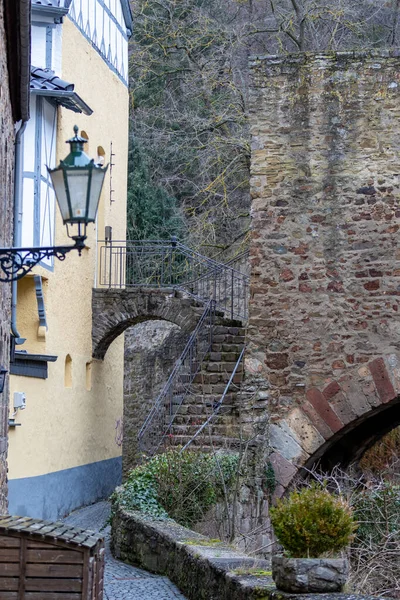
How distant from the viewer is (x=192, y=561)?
23.7ft

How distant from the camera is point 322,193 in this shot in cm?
1097

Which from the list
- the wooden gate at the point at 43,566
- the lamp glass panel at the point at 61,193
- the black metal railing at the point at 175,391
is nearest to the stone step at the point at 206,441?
the black metal railing at the point at 175,391

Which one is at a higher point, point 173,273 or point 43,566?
point 173,273

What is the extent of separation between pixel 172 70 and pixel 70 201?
643 inches

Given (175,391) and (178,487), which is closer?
(178,487)

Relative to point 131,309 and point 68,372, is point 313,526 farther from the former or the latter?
point 131,309

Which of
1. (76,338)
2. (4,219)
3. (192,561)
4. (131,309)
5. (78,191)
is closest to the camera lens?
(78,191)

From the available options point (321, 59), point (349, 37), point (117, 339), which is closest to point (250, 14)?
point (349, 37)

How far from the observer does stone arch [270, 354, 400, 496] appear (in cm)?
1059

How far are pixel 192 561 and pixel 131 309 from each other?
29.6 feet

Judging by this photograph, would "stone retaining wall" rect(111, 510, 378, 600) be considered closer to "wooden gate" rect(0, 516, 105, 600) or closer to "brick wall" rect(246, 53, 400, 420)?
"wooden gate" rect(0, 516, 105, 600)

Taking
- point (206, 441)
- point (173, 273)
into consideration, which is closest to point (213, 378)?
point (206, 441)

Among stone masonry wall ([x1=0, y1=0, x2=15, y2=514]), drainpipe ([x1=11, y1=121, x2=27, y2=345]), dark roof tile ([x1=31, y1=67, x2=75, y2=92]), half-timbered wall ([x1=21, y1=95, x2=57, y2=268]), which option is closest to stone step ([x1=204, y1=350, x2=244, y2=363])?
half-timbered wall ([x1=21, y1=95, x2=57, y2=268])

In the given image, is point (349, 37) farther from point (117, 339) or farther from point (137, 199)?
point (117, 339)
